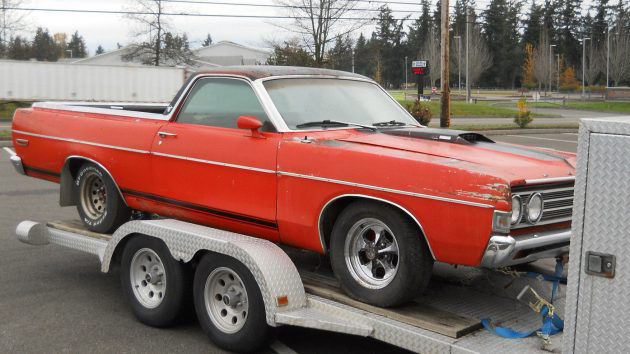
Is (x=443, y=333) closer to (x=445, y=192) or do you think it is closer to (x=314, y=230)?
(x=445, y=192)

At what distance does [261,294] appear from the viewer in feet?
14.1

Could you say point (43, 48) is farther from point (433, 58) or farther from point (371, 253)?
point (371, 253)

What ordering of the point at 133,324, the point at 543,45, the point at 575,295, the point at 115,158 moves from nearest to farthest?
1. the point at 575,295
2. the point at 133,324
3. the point at 115,158
4. the point at 543,45

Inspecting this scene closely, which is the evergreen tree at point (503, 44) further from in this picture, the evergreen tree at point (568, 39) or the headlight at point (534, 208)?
the headlight at point (534, 208)

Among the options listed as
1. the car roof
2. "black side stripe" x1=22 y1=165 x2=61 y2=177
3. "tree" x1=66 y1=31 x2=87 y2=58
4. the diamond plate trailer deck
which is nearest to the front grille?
the diamond plate trailer deck

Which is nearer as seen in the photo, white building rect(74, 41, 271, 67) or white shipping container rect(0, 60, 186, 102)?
white shipping container rect(0, 60, 186, 102)

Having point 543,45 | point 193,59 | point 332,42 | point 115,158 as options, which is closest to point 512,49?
point 543,45

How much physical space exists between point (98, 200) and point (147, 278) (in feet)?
4.43

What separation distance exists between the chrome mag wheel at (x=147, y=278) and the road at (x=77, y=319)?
0.21 meters

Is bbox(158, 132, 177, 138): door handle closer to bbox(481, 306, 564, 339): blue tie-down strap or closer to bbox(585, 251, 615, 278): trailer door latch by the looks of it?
bbox(481, 306, 564, 339): blue tie-down strap

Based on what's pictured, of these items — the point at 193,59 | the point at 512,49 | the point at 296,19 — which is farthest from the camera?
the point at 512,49

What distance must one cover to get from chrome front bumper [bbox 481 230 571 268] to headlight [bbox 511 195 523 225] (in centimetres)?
11

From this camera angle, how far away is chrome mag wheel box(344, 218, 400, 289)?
415cm

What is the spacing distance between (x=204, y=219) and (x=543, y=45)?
7857cm
